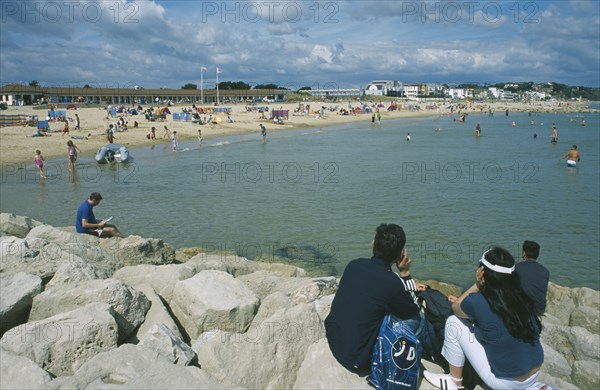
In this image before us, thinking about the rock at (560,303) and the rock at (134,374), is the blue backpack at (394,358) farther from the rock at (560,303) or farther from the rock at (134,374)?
the rock at (560,303)

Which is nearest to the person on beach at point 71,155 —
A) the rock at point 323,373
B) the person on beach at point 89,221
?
the person on beach at point 89,221

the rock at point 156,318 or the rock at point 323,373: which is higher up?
the rock at point 156,318

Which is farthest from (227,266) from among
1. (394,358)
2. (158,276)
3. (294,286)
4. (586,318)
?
(586,318)

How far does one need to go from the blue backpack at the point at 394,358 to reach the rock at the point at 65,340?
261 centimetres

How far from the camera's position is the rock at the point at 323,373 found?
4348 mm

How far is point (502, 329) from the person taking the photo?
4.20 m

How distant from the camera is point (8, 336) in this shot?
4.75m

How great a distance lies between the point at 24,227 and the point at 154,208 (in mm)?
7150

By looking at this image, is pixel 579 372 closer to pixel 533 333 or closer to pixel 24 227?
pixel 533 333

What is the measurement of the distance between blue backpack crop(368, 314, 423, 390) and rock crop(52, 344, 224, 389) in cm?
140

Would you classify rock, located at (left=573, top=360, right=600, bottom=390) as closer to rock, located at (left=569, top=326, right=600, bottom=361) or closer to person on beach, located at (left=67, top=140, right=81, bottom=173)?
rock, located at (left=569, top=326, right=600, bottom=361)

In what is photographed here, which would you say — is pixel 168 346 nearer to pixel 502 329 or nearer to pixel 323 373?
pixel 323 373

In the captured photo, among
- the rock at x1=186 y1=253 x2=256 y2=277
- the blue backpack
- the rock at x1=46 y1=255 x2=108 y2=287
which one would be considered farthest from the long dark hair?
the rock at x1=46 y1=255 x2=108 y2=287

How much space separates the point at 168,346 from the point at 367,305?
1.93 m
